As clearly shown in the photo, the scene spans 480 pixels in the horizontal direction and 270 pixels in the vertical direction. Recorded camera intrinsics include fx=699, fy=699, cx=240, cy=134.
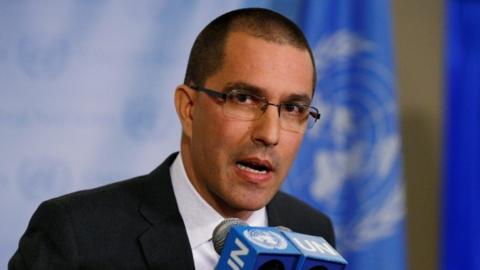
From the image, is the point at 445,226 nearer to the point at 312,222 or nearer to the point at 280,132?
the point at 312,222

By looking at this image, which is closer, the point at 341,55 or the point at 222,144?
the point at 222,144

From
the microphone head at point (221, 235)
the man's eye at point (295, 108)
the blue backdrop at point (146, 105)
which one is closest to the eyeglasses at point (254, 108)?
the man's eye at point (295, 108)

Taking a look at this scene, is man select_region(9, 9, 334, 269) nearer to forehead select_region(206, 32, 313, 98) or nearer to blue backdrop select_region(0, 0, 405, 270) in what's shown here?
forehead select_region(206, 32, 313, 98)

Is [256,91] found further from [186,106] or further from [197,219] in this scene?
[197,219]

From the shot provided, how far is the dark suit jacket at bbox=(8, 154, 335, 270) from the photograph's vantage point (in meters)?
1.86

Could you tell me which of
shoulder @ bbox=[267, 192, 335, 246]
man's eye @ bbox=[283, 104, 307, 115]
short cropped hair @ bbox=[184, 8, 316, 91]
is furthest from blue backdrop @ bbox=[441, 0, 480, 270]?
man's eye @ bbox=[283, 104, 307, 115]

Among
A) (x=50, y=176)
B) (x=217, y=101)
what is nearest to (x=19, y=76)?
(x=50, y=176)

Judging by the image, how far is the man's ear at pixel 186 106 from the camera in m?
2.07

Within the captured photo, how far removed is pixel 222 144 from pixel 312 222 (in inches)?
29.5

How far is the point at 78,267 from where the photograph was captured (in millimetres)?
1848

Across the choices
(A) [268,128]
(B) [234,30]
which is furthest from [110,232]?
(B) [234,30]

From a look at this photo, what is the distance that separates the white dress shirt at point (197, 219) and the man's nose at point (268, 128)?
0.30 m

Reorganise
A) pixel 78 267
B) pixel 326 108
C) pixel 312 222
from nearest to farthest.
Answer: pixel 78 267 < pixel 312 222 < pixel 326 108

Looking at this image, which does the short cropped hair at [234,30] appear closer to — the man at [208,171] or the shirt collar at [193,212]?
the man at [208,171]
